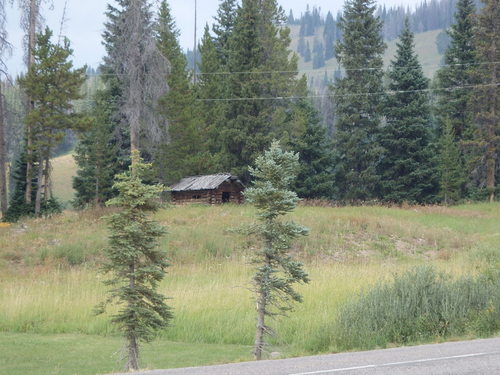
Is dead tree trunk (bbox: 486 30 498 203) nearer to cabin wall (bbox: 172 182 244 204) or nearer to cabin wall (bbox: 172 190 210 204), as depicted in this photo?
cabin wall (bbox: 172 182 244 204)

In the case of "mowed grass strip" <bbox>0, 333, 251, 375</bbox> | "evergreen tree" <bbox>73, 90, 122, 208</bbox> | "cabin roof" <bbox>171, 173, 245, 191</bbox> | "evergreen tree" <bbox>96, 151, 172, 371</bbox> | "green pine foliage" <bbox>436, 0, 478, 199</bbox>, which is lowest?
"mowed grass strip" <bbox>0, 333, 251, 375</bbox>

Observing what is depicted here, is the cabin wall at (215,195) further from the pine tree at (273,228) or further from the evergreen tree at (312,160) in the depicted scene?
the pine tree at (273,228)

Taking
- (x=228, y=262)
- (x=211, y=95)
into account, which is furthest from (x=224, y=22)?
(x=228, y=262)

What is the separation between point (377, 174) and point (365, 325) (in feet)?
149

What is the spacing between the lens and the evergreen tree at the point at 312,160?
186ft

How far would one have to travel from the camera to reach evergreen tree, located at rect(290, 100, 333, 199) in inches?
2233

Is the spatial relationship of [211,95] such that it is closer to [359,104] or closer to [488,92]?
[359,104]

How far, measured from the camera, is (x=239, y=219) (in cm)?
3400

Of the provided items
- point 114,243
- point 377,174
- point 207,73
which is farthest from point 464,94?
point 114,243

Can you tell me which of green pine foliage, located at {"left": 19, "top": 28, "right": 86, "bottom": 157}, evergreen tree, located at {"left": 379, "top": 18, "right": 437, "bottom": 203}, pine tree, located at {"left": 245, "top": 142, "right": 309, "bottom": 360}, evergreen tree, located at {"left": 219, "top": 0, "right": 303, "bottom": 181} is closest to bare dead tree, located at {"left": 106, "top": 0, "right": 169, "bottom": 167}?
green pine foliage, located at {"left": 19, "top": 28, "right": 86, "bottom": 157}

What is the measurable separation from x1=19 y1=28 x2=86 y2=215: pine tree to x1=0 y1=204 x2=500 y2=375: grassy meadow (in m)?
4.82

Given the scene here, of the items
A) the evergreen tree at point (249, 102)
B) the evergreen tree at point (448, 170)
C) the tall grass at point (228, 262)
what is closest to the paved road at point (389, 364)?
the tall grass at point (228, 262)

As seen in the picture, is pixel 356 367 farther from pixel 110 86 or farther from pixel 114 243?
pixel 110 86

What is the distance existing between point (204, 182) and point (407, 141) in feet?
72.2
